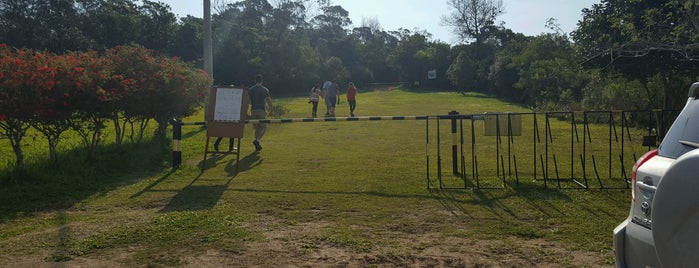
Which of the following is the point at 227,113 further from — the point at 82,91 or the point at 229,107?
the point at 82,91

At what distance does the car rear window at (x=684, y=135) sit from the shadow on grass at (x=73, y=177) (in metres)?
6.85

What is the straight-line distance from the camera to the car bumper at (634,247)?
9.37ft

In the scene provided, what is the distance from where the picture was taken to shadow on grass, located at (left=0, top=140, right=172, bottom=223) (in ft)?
23.5

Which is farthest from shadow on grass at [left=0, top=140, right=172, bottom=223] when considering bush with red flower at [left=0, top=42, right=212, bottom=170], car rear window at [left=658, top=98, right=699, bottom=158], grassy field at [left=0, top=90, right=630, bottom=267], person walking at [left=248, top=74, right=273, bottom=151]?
car rear window at [left=658, top=98, right=699, bottom=158]

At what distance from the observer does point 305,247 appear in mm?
5277

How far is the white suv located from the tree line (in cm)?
773

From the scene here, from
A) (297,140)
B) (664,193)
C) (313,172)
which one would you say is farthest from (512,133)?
(297,140)

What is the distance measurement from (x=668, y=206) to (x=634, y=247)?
563 millimetres

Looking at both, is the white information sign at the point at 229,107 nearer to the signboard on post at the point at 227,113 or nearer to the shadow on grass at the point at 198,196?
the signboard on post at the point at 227,113

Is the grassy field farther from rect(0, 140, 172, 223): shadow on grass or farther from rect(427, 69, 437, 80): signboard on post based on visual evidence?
rect(427, 69, 437, 80): signboard on post

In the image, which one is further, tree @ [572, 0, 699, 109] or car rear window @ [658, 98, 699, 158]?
tree @ [572, 0, 699, 109]

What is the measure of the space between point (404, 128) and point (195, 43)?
124ft

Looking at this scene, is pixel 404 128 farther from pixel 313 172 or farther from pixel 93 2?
pixel 93 2

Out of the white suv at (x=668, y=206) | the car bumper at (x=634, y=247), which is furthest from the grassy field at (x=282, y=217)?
the white suv at (x=668, y=206)
